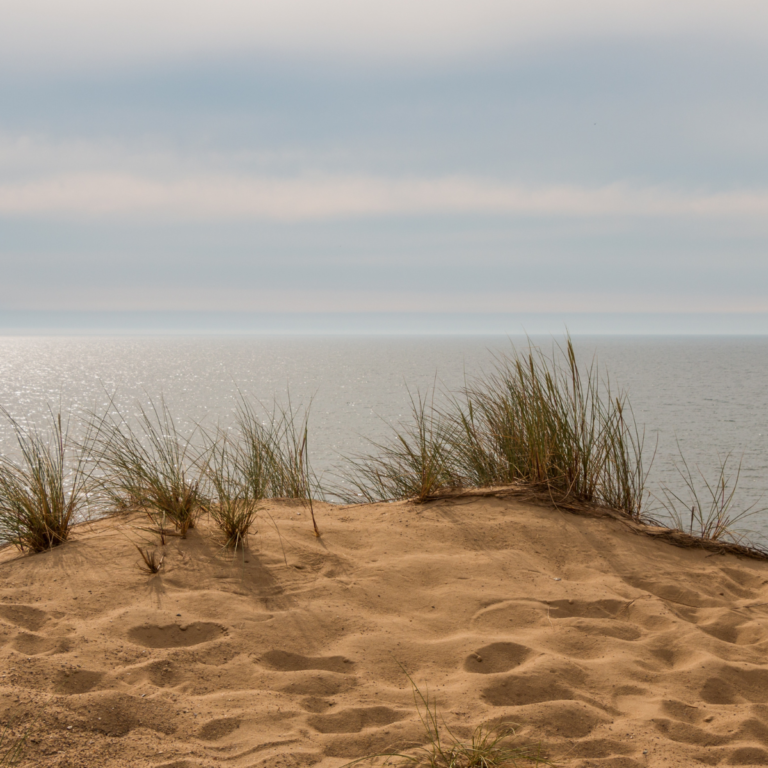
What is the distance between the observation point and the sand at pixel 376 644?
75.1 inches

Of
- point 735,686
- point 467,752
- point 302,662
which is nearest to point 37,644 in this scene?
point 302,662

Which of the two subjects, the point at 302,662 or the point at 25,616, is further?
the point at 25,616

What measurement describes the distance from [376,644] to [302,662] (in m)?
0.31

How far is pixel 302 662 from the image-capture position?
7.61 feet

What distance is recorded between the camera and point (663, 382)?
40.5 metres

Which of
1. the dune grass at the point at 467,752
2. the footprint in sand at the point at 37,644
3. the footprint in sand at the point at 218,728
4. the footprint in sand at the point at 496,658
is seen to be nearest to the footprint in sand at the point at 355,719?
the dune grass at the point at 467,752

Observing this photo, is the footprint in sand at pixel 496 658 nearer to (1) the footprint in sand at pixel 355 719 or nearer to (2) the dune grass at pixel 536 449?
(1) the footprint in sand at pixel 355 719

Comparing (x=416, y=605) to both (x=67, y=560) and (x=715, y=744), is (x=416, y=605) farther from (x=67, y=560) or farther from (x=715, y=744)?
(x=67, y=560)

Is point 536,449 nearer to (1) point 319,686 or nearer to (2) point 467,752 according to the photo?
(1) point 319,686

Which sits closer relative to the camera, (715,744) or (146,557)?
(715,744)

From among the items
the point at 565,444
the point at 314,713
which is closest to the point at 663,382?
the point at 565,444

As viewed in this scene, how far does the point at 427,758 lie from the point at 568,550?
187 cm

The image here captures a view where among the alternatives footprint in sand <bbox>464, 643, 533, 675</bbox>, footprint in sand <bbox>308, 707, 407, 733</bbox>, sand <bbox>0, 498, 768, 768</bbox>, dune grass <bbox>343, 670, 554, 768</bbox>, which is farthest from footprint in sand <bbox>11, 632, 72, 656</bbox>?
footprint in sand <bbox>464, 643, 533, 675</bbox>

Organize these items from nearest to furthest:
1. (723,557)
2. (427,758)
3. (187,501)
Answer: (427,758) < (187,501) < (723,557)
